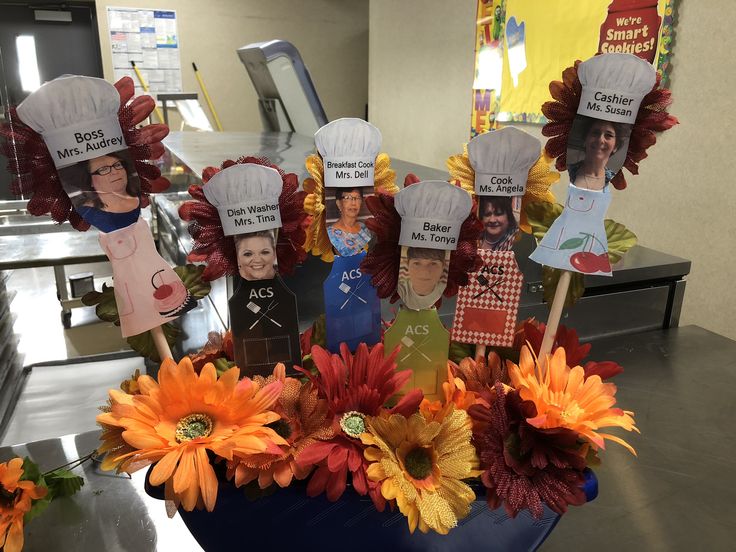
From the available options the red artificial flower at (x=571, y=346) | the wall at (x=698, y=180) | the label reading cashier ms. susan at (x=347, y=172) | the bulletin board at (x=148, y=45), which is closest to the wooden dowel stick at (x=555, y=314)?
the red artificial flower at (x=571, y=346)

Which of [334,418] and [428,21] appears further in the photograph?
[428,21]

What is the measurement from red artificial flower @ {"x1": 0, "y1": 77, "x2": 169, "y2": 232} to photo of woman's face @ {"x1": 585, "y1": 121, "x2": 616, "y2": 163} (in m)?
0.41

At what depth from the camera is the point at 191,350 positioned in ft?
3.74

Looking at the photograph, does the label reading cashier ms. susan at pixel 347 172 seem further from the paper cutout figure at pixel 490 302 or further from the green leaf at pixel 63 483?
the green leaf at pixel 63 483

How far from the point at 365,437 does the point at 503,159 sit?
0.99ft

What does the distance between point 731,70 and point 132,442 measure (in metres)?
2.39

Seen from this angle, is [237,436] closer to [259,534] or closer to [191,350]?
[259,534]

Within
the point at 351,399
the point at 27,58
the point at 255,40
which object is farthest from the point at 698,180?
the point at 27,58

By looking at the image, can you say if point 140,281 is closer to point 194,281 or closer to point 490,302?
point 194,281

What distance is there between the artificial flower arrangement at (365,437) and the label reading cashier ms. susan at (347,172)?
6.6 inches

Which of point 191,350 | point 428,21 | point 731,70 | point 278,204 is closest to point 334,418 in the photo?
point 278,204

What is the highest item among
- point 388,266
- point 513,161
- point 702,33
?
point 702,33

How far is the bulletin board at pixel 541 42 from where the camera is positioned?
2.33 metres

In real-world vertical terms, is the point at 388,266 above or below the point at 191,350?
above
